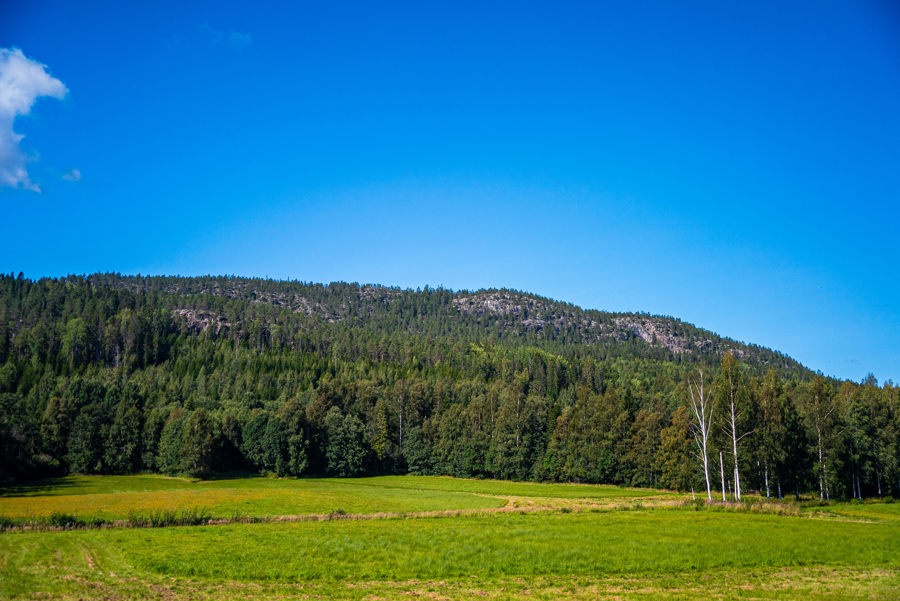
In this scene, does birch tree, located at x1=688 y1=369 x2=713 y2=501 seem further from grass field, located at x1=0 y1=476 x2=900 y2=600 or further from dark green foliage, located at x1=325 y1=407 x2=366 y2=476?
dark green foliage, located at x1=325 y1=407 x2=366 y2=476

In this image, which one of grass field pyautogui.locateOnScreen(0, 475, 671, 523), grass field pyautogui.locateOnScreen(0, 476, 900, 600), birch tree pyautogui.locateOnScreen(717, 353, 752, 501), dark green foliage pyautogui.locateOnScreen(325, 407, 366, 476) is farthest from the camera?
dark green foliage pyautogui.locateOnScreen(325, 407, 366, 476)

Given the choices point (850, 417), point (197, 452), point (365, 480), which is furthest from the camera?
point (365, 480)

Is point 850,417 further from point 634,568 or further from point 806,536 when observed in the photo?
point 634,568

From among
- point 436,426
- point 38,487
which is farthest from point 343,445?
point 38,487

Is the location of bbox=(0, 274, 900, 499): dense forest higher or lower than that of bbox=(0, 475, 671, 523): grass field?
higher

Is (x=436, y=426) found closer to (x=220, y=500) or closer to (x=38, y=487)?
(x=220, y=500)

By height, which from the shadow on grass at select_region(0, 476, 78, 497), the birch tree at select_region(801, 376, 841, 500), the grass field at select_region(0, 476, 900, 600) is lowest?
the shadow on grass at select_region(0, 476, 78, 497)

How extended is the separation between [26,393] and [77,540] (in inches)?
4484

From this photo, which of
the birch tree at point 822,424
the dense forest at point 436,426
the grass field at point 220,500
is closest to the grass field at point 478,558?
the grass field at point 220,500

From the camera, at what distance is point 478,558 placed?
30.8m

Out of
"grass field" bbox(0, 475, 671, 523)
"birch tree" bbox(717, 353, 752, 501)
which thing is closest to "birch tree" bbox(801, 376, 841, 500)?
"birch tree" bbox(717, 353, 752, 501)

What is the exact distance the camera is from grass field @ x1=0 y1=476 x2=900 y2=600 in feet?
80.4

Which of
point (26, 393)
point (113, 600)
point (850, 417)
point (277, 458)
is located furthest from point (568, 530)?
point (26, 393)

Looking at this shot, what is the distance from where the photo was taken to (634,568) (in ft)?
94.2
